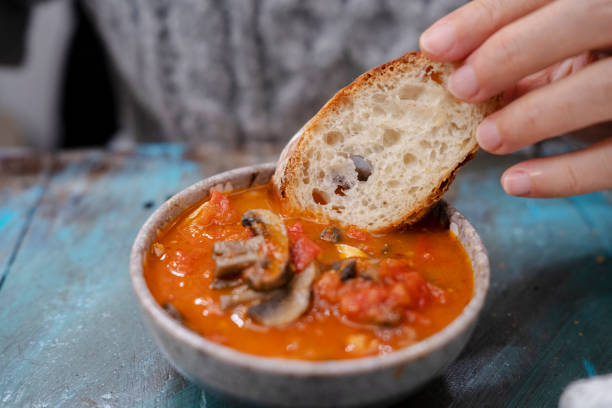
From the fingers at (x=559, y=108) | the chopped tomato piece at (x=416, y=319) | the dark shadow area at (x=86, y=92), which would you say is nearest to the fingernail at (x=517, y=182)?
the fingers at (x=559, y=108)

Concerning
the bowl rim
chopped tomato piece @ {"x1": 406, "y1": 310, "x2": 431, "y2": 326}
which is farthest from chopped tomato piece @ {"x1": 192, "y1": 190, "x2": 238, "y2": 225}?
chopped tomato piece @ {"x1": 406, "y1": 310, "x2": 431, "y2": 326}

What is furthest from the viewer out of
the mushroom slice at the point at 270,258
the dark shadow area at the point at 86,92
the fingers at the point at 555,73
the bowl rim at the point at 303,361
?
the dark shadow area at the point at 86,92

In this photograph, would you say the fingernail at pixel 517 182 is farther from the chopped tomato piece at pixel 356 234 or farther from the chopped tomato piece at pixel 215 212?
the chopped tomato piece at pixel 215 212

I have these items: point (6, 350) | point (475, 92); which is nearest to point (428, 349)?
point (475, 92)

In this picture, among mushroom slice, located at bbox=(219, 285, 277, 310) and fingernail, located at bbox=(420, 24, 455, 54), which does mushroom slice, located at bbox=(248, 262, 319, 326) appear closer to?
mushroom slice, located at bbox=(219, 285, 277, 310)

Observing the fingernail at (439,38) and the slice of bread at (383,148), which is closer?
A: the fingernail at (439,38)

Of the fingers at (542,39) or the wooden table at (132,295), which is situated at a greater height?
the fingers at (542,39)

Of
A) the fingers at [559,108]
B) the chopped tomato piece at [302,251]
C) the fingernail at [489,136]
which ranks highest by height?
the fingers at [559,108]
